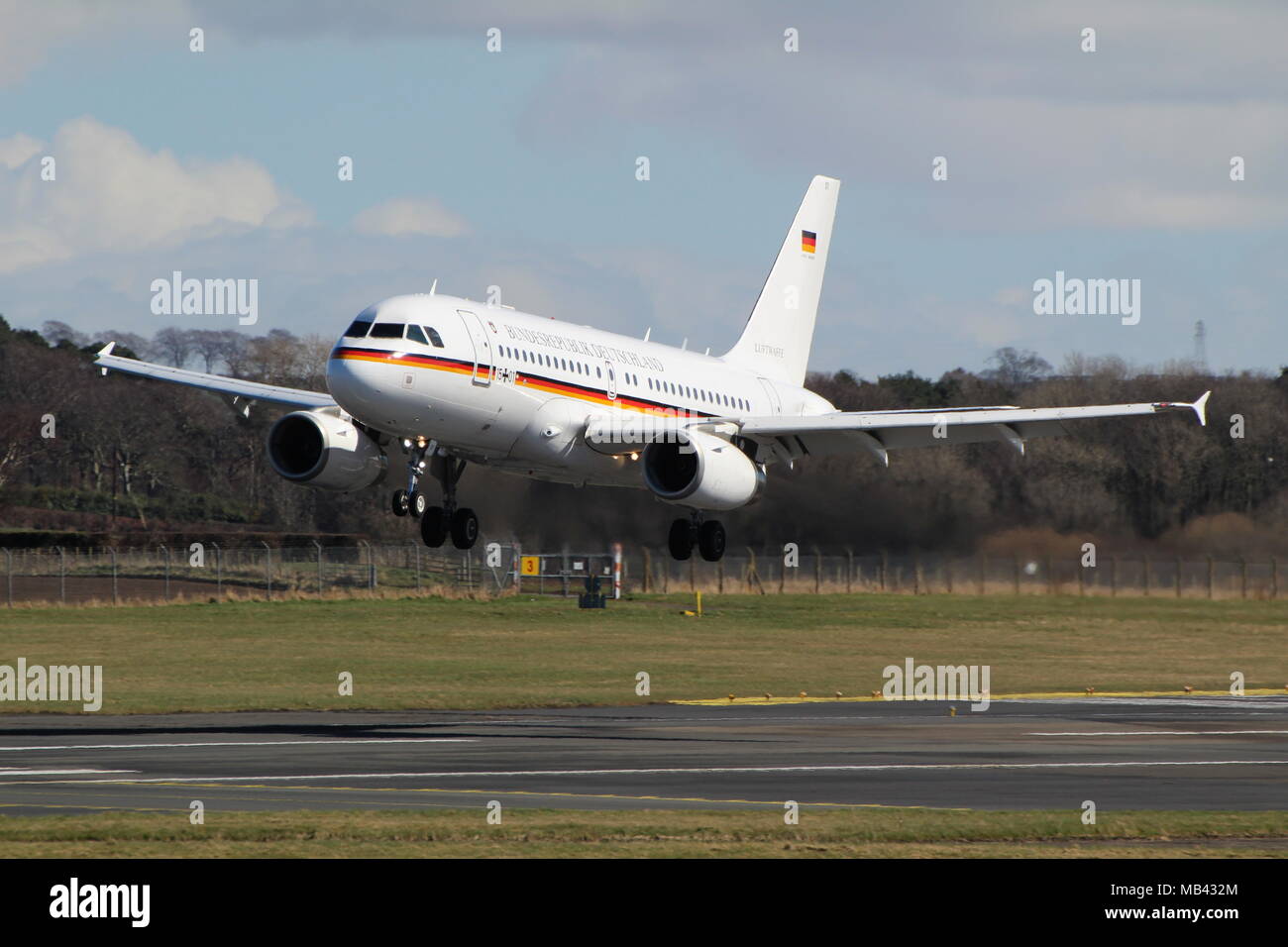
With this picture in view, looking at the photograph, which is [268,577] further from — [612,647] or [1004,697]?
[1004,697]

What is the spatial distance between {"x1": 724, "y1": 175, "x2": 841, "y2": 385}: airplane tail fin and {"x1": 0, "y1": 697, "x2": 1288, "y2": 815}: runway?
11.2 meters

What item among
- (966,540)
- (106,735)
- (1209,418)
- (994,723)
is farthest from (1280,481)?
(106,735)

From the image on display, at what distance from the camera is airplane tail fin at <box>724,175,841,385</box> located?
5806 cm

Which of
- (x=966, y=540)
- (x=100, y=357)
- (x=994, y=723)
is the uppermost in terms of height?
(x=100, y=357)

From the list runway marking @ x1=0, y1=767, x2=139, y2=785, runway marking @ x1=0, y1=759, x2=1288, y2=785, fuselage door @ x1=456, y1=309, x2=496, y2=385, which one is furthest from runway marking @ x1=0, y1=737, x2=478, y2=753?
fuselage door @ x1=456, y1=309, x2=496, y2=385

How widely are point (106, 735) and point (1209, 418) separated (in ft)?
184

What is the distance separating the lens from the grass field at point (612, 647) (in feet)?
221

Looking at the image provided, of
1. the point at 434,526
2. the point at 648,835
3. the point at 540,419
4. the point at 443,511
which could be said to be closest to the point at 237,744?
the point at 434,526

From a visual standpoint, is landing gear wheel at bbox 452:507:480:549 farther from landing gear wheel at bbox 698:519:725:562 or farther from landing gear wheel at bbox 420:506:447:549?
landing gear wheel at bbox 698:519:725:562

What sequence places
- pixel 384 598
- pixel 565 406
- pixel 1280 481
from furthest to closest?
pixel 384 598, pixel 1280 481, pixel 565 406

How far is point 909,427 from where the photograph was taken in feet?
158

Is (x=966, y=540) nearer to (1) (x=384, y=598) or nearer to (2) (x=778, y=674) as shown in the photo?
(2) (x=778, y=674)

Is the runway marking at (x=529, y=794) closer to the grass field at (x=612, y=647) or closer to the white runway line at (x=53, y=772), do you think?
the white runway line at (x=53, y=772)

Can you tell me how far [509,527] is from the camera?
53219 millimetres
